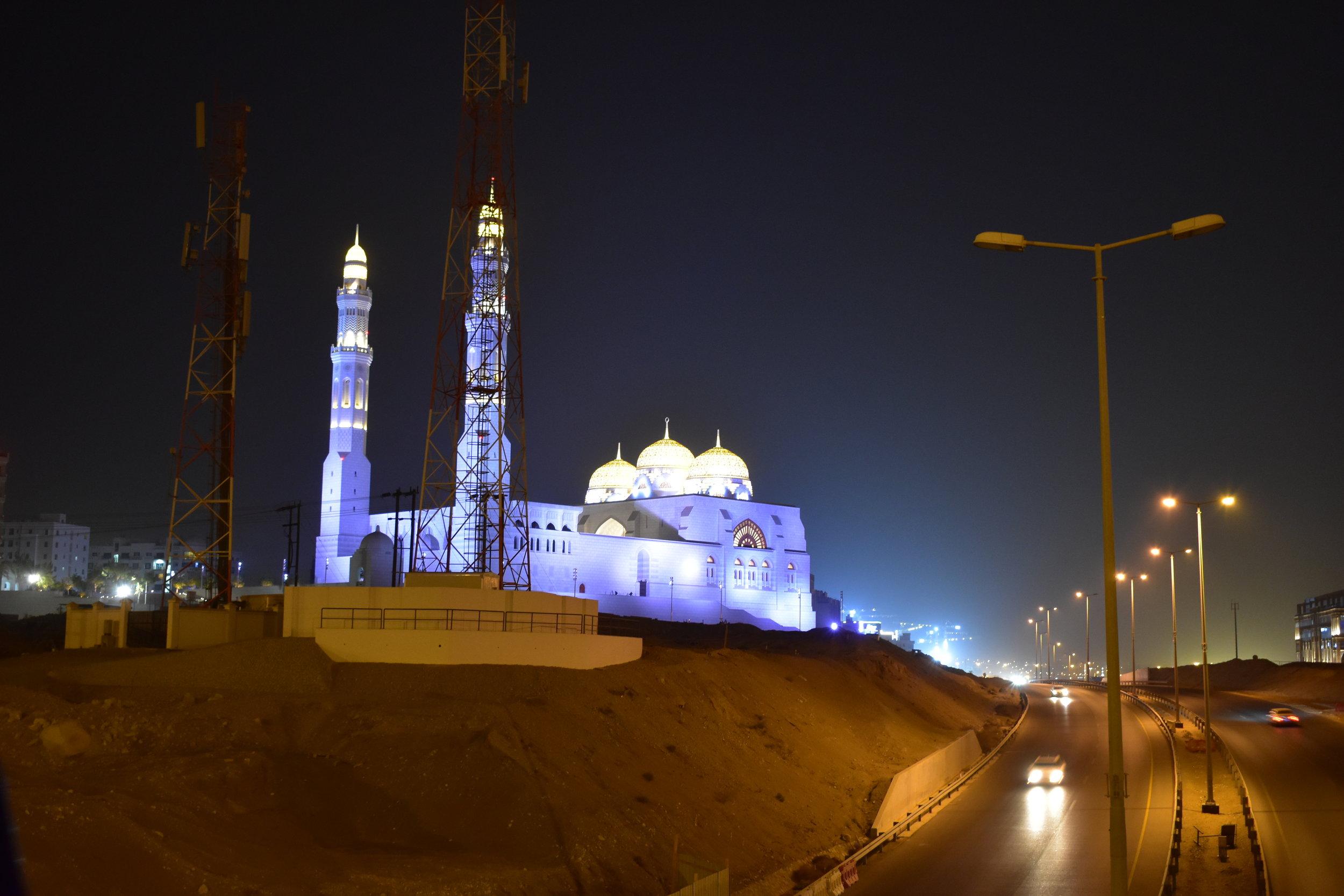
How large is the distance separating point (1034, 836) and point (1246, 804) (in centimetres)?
625

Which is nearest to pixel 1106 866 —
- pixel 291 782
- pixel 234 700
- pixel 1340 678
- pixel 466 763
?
pixel 466 763

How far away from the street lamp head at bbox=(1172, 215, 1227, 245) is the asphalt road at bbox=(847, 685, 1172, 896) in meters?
14.7

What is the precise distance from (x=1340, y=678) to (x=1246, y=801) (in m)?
47.2

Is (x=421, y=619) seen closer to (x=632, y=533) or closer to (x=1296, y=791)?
(x=1296, y=791)

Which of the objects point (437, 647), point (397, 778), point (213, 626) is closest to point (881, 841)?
point (397, 778)

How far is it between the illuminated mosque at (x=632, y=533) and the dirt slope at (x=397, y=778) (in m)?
41.2

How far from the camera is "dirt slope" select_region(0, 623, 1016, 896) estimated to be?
1934 centimetres

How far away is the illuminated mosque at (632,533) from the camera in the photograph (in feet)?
293

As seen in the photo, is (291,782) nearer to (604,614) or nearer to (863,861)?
(863,861)

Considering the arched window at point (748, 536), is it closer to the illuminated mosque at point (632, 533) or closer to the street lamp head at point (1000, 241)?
the illuminated mosque at point (632, 533)

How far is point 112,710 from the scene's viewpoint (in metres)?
26.2

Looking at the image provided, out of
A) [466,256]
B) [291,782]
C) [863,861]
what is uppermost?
[466,256]

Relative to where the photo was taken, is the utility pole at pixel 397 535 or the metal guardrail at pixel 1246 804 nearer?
the metal guardrail at pixel 1246 804

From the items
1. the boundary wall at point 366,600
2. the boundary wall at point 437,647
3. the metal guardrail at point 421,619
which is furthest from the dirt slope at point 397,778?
the boundary wall at point 366,600
